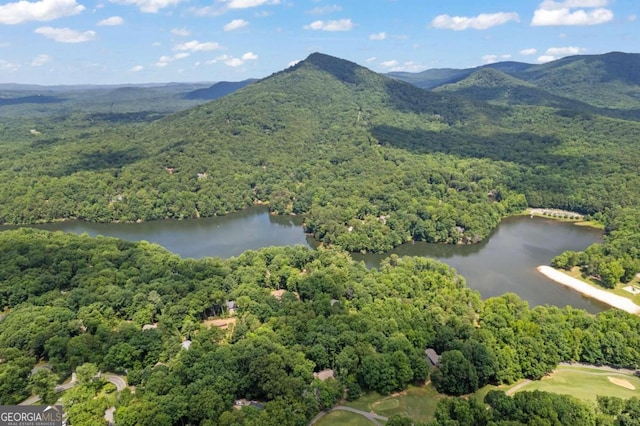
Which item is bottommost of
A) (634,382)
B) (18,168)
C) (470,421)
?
(634,382)

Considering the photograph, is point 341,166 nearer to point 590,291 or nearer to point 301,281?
point 301,281

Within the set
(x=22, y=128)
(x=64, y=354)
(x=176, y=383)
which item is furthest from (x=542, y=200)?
(x=22, y=128)

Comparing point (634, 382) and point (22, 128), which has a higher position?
point (22, 128)

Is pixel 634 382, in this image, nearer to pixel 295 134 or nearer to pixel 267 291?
pixel 267 291

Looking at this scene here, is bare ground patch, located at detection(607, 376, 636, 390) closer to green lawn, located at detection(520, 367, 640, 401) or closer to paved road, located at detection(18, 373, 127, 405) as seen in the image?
green lawn, located at detection(520, 367, 640, 401)

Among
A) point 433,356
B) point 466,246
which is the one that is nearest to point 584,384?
point 433,356

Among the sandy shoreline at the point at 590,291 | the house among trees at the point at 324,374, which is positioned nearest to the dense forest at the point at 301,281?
the house among trees at the point at 324,374
